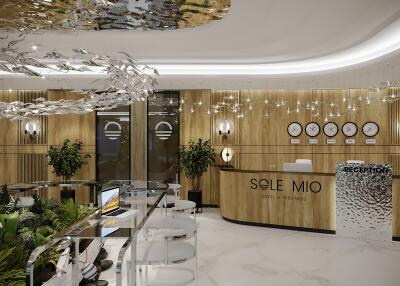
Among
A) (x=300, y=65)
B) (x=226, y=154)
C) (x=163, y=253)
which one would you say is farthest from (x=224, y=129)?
(x=163, y=253)

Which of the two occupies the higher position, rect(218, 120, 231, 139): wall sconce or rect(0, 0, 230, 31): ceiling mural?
rect(0, 0, 230, 31): ceiling mural

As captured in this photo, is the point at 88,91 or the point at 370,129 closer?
the point at 88,91

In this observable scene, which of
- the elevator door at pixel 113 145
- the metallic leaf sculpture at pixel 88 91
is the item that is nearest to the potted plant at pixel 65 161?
the elevator door at pixel 113 145

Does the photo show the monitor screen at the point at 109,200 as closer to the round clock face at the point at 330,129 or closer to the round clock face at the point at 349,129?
the round clock face at the point at 330,129

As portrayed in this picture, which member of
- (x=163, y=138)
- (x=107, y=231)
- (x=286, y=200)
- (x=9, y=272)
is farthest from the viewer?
(x=163, y=138)

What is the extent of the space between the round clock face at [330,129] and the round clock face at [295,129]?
27.8 inches

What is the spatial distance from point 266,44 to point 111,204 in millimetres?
4926

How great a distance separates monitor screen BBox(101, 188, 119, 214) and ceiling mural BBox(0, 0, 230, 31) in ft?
7.75

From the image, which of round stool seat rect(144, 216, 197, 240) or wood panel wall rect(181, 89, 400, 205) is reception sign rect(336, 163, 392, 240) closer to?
wood panel wall rect(181, 89, 400, 205)

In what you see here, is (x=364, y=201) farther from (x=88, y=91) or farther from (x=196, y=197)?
(x=88, y=91)

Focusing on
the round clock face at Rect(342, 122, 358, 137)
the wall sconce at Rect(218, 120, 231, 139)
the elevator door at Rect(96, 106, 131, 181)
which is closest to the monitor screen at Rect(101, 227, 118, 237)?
the wall sconce at Rect(218, 120, 231, 139)

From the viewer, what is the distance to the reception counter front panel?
7359mm

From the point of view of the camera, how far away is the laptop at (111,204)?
152 inches

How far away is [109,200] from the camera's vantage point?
4023 millimetres
